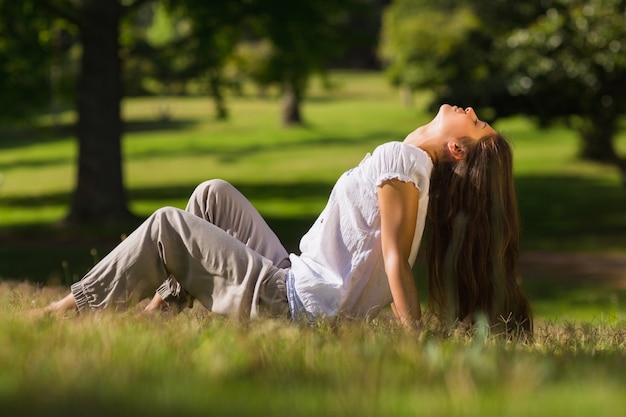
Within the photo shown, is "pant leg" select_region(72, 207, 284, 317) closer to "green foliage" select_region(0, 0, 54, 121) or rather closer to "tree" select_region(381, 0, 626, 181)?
"green foliage" select_region(0, 0, 54, 121)

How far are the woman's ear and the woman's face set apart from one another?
0.05m

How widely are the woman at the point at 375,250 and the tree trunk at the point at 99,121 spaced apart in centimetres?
1520

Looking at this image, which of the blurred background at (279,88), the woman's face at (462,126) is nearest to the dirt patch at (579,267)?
the blurred background at (279,88)

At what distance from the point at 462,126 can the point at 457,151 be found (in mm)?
142

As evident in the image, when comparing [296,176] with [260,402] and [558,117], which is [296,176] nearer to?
[558,117]

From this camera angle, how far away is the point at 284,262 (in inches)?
242

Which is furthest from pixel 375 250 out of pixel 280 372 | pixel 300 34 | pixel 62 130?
pixel 62 130

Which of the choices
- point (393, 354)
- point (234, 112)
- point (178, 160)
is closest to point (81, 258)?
point (393, 354)

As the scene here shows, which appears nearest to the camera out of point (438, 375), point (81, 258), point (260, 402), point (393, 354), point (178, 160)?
point (260, 402)

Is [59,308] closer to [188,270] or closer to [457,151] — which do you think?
[188,270]

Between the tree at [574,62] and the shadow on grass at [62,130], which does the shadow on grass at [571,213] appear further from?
the shadow on grass at [62,130]

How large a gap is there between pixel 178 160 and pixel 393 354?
33.6m

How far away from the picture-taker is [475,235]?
5602 mm

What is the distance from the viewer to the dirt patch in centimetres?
1658
